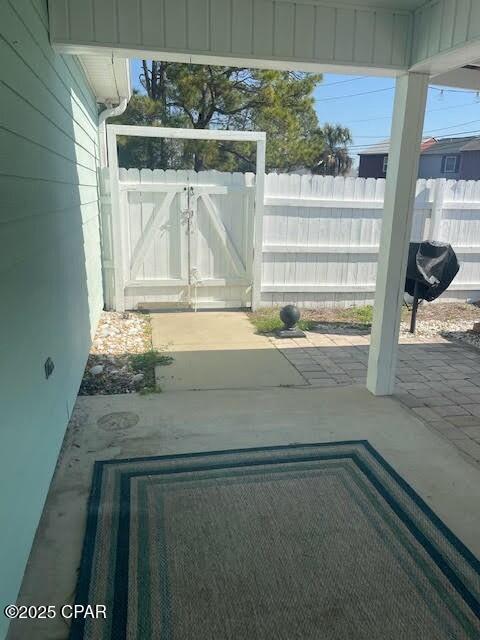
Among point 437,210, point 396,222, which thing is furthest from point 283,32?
point 437,210

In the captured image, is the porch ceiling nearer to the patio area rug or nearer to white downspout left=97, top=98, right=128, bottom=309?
the patio area rug

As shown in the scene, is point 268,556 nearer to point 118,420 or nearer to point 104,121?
point 118,420

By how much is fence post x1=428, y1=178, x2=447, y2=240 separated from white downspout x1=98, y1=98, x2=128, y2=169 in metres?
4.38

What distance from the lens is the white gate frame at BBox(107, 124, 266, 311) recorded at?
559cm

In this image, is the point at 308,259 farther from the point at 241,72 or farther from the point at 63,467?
the point at 241,72

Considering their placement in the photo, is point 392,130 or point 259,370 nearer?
point 392,130

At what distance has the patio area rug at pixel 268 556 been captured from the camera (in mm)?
1697

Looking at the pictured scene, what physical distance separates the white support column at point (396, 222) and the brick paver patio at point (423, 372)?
32 cm

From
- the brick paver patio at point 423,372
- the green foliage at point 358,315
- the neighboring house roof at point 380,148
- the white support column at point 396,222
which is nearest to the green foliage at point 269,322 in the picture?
the brick paver patio at point 423,372

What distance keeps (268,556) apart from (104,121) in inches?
226

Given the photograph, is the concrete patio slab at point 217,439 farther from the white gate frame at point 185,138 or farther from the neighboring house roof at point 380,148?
the neighboring house roof at point 380,148

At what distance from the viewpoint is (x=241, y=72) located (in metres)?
12.6

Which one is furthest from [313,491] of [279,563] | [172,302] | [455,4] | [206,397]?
[172,302]

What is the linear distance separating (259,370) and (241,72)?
35.8 ft
